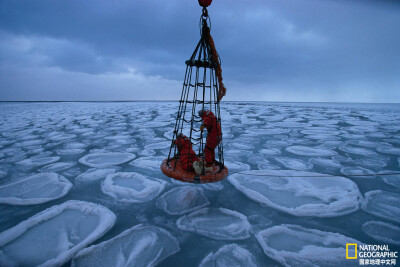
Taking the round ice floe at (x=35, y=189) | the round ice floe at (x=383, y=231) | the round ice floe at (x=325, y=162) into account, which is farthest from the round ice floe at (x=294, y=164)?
the round ice floe at (x=35, y=189)

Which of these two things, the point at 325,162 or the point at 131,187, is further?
the point at 325,162

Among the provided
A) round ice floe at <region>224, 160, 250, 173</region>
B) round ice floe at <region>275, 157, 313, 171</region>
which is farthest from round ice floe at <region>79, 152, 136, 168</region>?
round ice floe at <region>275, 157, 313, 171</region>

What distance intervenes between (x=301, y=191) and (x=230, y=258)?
1.16 m

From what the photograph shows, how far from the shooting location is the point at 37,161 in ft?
8.79

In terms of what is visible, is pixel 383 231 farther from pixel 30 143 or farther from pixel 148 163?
pixel 30 143

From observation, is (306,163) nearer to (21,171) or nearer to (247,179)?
(247,179)

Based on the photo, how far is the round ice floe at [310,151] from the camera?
3.10m

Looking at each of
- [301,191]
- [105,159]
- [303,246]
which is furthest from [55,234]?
[301,191]

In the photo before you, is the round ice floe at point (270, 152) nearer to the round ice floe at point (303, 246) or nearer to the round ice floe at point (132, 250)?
the round ice floe at point (303, 246)

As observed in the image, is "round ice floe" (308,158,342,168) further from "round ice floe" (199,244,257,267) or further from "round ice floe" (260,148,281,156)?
"round ice floe" (199,244,257,267)

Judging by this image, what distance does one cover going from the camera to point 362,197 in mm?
1805

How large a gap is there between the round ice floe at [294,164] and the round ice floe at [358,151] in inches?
45.8

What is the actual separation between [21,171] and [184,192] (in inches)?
83.1

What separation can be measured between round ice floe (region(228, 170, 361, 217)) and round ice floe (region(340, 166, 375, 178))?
226mm
